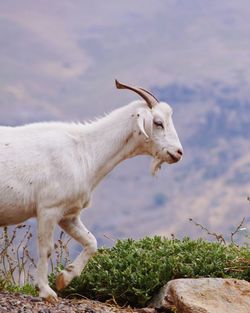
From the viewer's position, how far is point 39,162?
9.30 m

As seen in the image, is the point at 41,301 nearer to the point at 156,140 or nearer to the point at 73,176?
the point at 73,176

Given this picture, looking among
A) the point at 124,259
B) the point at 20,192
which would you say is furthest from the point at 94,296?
the point at 20,192

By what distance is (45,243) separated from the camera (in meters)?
9.36

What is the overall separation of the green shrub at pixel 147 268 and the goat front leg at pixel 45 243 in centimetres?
117

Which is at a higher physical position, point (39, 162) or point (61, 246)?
point (39, 162)

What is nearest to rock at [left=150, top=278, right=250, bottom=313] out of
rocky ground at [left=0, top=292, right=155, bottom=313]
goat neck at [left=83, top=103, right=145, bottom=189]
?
rocky ground at [left=0, top=292, right=155, bottom=313]

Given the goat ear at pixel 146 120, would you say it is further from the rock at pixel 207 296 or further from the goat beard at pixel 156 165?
the rock at pixel 207 296

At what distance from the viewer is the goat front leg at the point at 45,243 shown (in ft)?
30.3

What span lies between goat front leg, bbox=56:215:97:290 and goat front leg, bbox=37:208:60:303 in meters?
0.25

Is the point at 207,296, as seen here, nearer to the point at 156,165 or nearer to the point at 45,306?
the point at 156,165

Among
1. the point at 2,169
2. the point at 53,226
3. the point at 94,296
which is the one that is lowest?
the point at 94,296

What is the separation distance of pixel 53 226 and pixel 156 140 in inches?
57.5

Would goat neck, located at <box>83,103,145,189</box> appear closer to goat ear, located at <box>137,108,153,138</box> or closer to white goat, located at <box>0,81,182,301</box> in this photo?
white goat, located at <box>0,81,182,301</box>

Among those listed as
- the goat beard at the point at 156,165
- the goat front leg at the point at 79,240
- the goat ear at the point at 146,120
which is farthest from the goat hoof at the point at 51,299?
the goat ear at the point at 146,120
